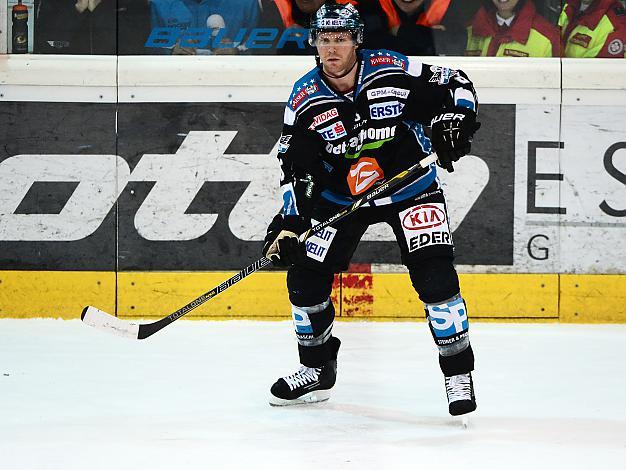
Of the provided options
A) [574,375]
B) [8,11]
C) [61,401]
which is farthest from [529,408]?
[8,11]

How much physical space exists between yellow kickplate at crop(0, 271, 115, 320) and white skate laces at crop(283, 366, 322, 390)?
2.12 meters

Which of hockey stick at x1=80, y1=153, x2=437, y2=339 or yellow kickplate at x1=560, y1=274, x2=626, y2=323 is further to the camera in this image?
yellow kickplate at x1=560, y1=274, x2=626, y2=323

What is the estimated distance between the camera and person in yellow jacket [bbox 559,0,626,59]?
561 cm

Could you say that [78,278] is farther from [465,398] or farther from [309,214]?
[465,398]

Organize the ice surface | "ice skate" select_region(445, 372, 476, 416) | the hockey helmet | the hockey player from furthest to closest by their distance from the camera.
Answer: the hockey helmet, the hockey player, "ice skate" select_region(445, 372, 476, 416), the ice surface

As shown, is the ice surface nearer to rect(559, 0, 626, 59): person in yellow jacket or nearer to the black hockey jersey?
the black hockey jersey

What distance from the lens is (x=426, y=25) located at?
221 inches

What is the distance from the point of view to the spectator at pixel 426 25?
220 inches

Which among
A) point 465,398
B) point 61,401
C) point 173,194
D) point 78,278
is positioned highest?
point 465,398

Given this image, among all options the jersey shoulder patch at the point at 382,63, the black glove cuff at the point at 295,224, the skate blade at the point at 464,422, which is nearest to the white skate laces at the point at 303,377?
the black glove cuff at the point at 295,224

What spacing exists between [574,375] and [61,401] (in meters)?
1.83

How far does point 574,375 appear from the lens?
4.21 m

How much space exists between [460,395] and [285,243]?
0.69 m

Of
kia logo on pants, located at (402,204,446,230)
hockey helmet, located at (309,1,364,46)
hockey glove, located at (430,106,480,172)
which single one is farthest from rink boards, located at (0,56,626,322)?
hockey glove, located at (430,106,480,172)
